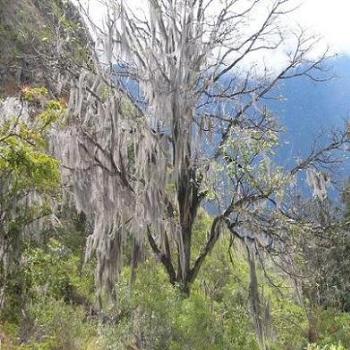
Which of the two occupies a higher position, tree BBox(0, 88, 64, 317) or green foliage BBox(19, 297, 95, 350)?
tree BBox(0, 88, 64, 317)

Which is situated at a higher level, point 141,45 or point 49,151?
point 141,45

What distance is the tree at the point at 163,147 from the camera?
11211 mm

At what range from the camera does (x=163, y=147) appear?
454 inches

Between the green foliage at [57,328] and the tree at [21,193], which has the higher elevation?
the tree at [21,193]

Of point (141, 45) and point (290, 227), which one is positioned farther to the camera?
point (141, 45)

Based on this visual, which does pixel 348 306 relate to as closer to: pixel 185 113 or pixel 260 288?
pixel 260 288

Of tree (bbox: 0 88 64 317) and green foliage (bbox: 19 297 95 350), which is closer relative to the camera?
tree (bbox: 0 88 64 317)

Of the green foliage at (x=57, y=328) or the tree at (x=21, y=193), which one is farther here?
the green foliage at (x=57, y=328)

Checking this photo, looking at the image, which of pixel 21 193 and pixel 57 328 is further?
pixel 57 328

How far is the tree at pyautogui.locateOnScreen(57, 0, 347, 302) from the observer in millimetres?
11211

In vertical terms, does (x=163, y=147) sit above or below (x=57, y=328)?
above

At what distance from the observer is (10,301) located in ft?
42.7

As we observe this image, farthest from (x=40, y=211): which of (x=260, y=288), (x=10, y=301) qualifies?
(x=260, y=288)

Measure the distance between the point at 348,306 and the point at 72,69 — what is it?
1758 centimetres
